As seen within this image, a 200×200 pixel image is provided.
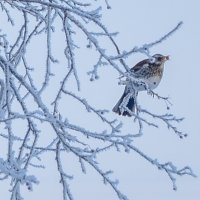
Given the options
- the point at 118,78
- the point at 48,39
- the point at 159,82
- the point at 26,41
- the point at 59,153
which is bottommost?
the point at 59,153

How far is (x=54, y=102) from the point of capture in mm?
3818

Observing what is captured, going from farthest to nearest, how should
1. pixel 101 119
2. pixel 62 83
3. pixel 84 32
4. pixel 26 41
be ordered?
pixel 26 41 → pixel 62 83 → pixel 101 119 → pixel 84 32

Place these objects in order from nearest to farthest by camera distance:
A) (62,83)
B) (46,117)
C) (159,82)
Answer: (46,117) < (62,83) < (159,82)

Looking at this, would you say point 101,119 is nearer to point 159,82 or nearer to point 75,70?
point 75,70

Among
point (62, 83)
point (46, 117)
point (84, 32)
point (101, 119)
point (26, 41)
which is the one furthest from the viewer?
point (26, 41)

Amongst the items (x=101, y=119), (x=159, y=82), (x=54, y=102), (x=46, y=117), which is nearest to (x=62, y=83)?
(x=54, y=102)

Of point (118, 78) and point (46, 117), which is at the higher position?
point (118, 78)

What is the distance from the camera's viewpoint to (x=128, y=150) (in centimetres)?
314

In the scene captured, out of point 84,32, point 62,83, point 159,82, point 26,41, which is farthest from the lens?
point 159,82

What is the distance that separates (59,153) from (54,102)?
1.21 feet

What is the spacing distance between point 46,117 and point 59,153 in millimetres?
605

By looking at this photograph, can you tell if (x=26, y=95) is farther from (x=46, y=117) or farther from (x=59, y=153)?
(x=46, y=117)

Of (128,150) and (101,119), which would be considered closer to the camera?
(128,150)

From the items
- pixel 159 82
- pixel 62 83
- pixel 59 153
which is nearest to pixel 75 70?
pixel 62 83
